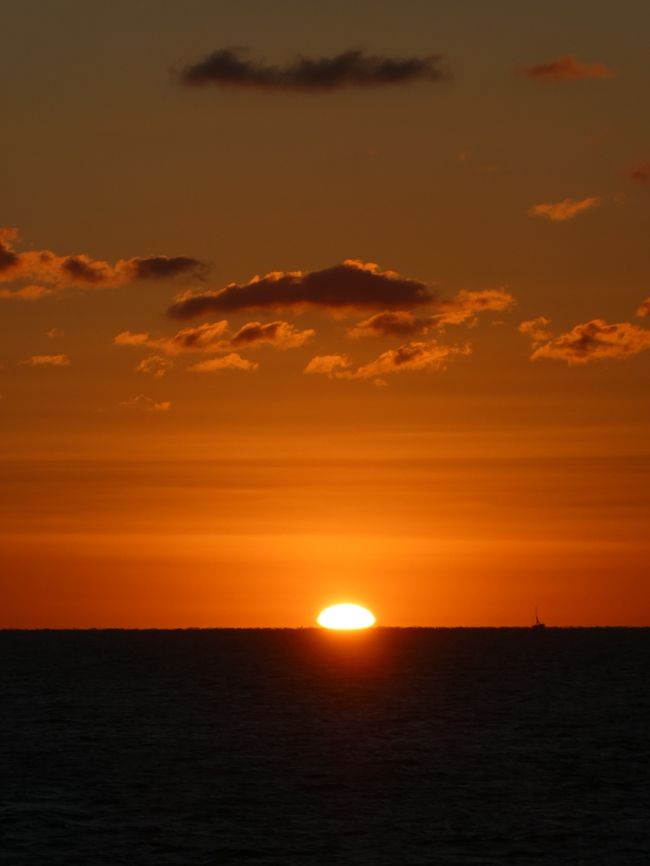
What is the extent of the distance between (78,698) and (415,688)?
40705 millimetres

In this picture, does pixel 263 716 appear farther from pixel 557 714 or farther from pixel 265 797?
pixel 265 797

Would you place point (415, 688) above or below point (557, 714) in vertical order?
above

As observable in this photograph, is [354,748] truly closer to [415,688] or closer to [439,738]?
[439,738]

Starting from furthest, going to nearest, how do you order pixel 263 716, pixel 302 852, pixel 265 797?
pixel 263 716 → pixel 265 797 → pixel 302 852

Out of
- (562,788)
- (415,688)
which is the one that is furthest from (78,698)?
(562,788)

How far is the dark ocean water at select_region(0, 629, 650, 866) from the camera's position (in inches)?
2576

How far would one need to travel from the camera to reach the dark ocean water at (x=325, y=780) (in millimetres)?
65438

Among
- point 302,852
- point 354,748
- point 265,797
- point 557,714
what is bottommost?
point 302,852

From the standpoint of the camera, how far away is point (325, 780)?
8612 cm

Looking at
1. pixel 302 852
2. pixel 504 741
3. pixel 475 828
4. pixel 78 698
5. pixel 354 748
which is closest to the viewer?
pixel 302 852

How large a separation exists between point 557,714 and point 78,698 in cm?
5301

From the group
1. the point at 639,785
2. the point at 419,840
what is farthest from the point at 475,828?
the point at 639,785

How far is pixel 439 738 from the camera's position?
367 ft

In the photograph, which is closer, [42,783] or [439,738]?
[42,783]
